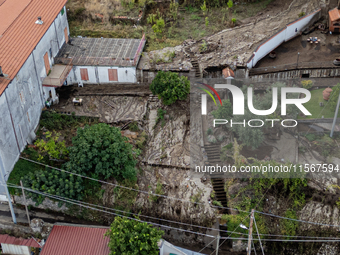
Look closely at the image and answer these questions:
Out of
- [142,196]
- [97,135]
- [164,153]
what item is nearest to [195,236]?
[142,196]

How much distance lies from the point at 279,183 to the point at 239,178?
3.47 metres

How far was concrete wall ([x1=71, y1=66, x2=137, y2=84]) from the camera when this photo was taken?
4634cm

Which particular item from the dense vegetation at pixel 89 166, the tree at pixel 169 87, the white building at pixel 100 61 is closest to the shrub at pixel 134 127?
the tree at pixel 169 87

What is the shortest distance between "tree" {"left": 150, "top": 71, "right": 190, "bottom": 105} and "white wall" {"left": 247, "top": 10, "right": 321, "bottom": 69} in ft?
27.9

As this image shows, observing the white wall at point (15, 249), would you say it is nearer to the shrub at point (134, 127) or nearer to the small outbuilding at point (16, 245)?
the small outbuilding at point (16, 245)

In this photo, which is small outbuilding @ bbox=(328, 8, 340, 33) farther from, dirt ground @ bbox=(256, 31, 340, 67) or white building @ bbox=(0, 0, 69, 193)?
white building @ bbox=(0, 0, 69, 193)

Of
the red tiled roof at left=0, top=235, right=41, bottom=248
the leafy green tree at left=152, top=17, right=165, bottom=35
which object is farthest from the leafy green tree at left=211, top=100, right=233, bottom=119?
the red tiled roof at left=0, top=235, right=41, bottom=248

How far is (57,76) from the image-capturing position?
43.9 m

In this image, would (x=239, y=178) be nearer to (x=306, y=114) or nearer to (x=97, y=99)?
(x=306, y=114)

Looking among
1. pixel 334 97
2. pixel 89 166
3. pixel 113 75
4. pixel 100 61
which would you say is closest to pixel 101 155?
pixel 89 166

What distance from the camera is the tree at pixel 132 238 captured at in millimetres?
31984

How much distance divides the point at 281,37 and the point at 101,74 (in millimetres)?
21629

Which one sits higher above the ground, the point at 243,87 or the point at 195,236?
the point at 243,87

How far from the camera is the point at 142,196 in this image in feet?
126
